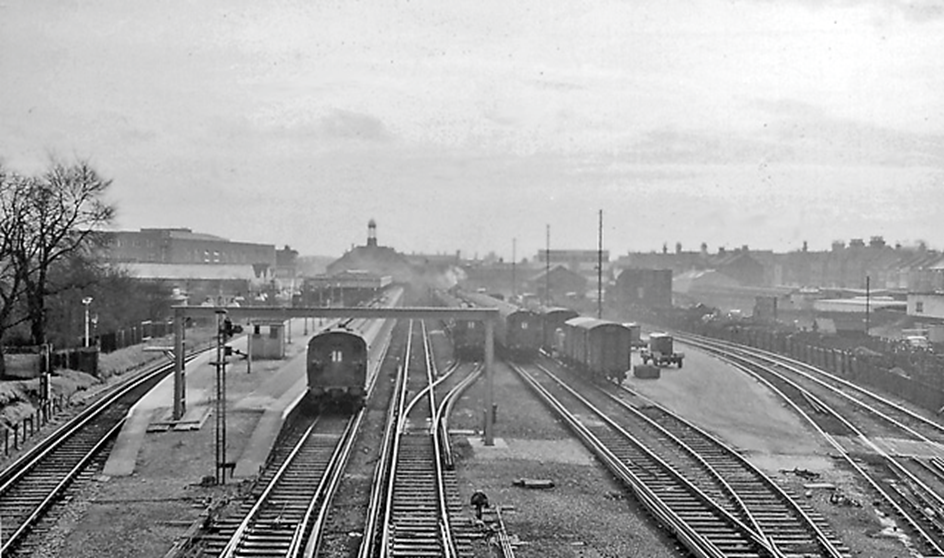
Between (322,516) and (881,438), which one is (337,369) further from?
(881,438)

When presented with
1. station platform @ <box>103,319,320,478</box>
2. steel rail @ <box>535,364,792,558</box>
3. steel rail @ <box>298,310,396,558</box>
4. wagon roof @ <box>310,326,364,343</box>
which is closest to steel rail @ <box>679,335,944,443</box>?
steel rail @ <box>535,364,792,558</box>

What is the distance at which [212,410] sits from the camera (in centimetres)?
2759

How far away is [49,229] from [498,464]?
24.3m

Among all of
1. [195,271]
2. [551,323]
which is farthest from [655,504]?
[195,271]

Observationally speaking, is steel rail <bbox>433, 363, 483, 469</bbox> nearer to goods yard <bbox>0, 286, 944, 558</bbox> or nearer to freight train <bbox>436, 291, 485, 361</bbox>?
goods yard <bbox>0, 286, 944, 558</bbox>

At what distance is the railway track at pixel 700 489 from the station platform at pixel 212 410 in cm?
831

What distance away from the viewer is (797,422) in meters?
29.5

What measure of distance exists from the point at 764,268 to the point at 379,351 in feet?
243

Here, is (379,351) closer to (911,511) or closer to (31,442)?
(31,442)

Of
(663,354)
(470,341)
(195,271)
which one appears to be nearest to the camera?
(663,354)

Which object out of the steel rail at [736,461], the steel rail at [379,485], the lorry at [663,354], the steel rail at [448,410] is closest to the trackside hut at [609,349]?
the steel rail at [736,461]

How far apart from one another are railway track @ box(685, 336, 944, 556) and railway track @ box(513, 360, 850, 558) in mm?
2044

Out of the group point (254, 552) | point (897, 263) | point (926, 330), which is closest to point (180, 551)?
point (254, 552)

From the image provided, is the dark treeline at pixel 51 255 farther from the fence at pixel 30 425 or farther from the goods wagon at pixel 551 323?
the goods wagon at pixel 551 323
